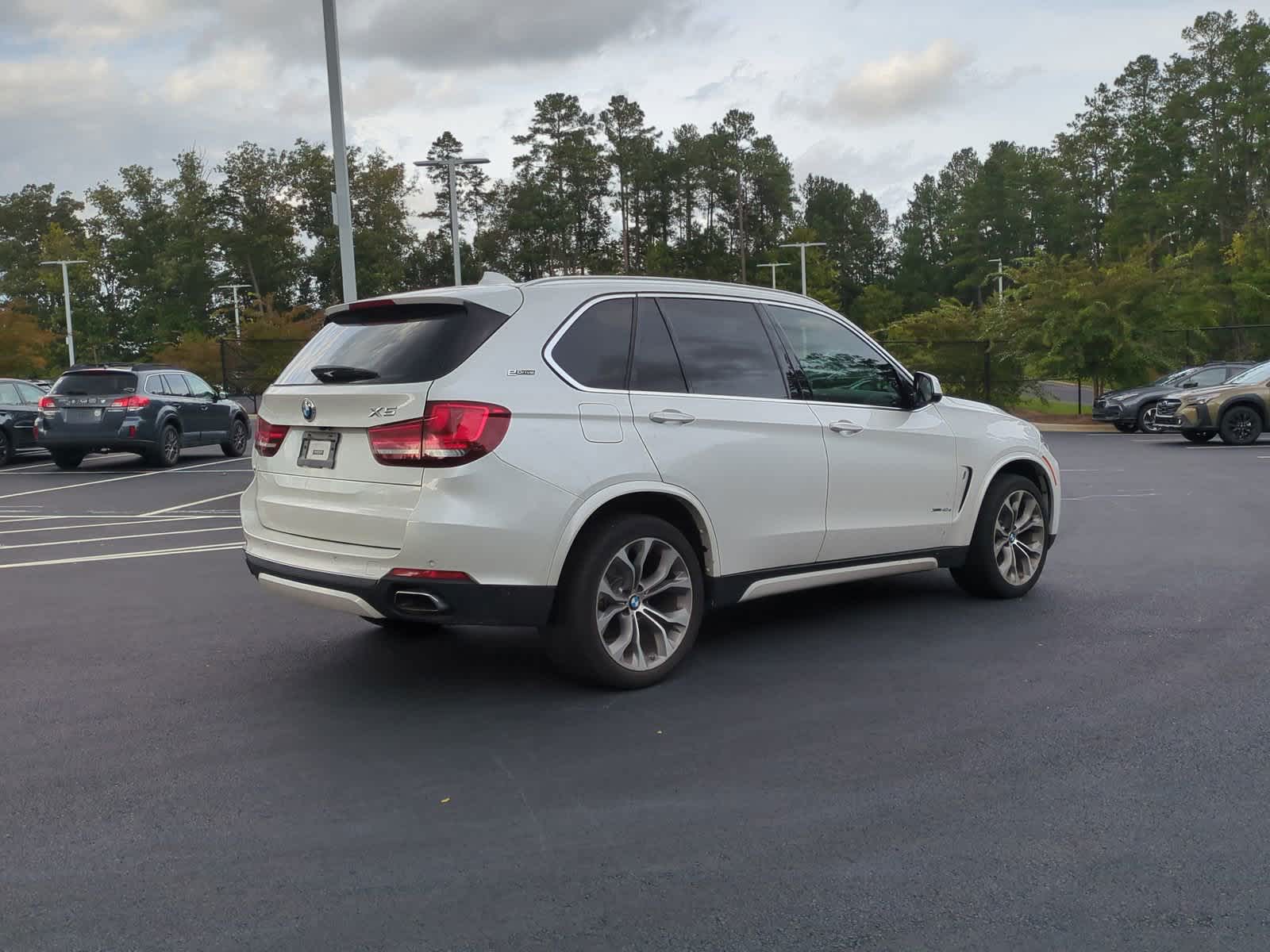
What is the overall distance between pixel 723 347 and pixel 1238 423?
61.5 ft

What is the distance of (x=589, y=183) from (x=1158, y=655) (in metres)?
81.4

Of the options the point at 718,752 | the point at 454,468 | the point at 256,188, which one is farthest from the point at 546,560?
the point at 256,188

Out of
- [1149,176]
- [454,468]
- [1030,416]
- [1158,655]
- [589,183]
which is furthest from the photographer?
[589,183]

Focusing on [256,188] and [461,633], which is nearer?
[461,633]

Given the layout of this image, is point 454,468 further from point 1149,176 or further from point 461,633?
point 1149,176

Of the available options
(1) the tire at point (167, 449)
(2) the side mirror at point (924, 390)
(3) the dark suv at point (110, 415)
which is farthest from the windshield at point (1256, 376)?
(3) the dark suv at point (110, 415)

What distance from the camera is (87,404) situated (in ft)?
62.1

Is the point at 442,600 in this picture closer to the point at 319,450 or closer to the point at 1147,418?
the point at 319,450

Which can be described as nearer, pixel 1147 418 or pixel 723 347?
pixel 723 347

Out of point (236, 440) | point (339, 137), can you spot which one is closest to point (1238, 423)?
point (339, 137)

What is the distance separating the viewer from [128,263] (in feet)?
293

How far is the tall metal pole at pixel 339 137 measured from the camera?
53.6 ft

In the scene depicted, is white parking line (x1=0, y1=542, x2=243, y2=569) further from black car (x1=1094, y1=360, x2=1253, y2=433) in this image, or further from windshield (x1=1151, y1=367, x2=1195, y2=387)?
windshield (x1=1151, y1=367, x2=1195, y2=387)

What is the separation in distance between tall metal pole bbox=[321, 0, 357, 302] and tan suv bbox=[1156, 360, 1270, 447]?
15.0m
